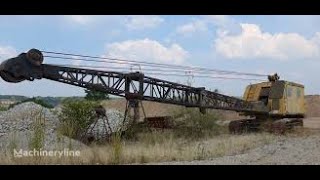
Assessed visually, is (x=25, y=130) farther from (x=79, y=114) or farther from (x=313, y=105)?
(x=313, y=105)

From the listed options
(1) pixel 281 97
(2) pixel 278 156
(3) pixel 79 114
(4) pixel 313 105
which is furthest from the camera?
(4) pixel 313 105

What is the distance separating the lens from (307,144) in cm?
1617

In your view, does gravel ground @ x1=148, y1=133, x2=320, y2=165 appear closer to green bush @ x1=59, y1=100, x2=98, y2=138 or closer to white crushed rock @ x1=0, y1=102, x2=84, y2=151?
white crushed rock @ x1=0, y1=102, x2=84, y2=151

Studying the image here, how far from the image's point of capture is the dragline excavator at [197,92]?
18686mm

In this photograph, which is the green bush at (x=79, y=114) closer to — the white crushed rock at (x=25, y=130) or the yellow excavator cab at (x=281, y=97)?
the white crushed rock at (x=25, y=130)

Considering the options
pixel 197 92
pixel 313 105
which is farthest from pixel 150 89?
pixel 313 105

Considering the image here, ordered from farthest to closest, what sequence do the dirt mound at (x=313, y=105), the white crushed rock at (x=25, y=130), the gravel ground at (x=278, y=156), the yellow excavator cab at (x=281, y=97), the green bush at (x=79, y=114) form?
the dirt mound at (x=313, y=105)
the yellow excavator cab at (x=281, y=97)
the green bush at (x=79, y=114)
the white crushed rock at (x=25, y=130)
the gravel ground at (x=278, y=156)

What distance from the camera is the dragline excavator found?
1869 cm

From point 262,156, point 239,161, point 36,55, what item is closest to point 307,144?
point 262,156

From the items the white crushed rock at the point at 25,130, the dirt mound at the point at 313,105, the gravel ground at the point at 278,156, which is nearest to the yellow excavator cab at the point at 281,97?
the gravel ground at the point at 278,156

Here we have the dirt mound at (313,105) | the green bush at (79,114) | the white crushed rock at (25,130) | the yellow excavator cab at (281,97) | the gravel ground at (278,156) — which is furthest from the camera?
the dirt mound at (313,105)

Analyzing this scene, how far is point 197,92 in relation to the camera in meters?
23.0

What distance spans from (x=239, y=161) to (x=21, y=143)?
6375 mm
